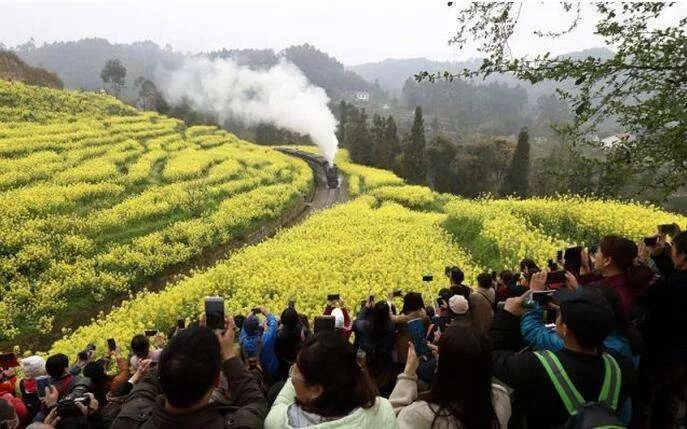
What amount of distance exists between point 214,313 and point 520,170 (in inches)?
1538

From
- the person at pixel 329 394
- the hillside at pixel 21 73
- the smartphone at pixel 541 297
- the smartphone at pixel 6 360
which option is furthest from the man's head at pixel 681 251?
the hillside at pixel 21 73

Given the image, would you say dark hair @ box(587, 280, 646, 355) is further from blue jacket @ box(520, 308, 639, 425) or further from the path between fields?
the path between fields

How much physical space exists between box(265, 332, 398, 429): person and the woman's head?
2.80 metres

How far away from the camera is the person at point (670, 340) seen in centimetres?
431

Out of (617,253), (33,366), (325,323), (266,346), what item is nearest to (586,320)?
(617,253)

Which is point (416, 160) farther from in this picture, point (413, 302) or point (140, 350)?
point (140, 350)

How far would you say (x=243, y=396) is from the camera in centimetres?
314

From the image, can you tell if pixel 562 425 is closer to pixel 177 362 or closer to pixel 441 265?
pixel 177 362

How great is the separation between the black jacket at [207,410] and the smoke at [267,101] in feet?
176

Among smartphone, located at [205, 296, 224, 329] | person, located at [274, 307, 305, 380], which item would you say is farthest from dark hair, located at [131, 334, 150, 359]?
smartphone, located at [205, 296, 224, 329]

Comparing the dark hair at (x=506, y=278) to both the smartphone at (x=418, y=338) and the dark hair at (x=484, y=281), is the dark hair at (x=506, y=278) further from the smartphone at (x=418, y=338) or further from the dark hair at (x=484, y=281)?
the smartphone at (x=418, y=338)

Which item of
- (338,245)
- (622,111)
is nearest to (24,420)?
(622,111)

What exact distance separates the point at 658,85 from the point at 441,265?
9453 millimetres

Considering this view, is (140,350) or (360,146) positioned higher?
(140,350)
